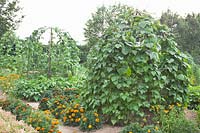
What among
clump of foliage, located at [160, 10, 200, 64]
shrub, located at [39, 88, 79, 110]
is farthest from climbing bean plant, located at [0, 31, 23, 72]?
clump of foliage, located at [160, 10, 200, 64]

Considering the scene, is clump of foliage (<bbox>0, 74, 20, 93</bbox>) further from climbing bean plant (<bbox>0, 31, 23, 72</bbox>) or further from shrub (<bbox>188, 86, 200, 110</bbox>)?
shrub (<bbox>188, 86, 200, 110</bbox>)

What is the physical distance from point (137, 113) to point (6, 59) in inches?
293

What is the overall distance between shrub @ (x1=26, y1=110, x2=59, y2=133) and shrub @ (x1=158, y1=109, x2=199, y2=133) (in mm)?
1447

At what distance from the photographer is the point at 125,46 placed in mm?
4500

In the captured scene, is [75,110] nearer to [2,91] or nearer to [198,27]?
[2,91]

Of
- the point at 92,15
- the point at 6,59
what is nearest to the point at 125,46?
the point at 6,59

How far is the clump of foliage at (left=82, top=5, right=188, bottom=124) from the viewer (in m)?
4.48

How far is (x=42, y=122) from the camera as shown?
3850 mm

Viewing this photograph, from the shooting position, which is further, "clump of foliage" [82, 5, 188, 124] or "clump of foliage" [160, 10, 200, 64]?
"clump of foliage" [160, 10, 200, 64]

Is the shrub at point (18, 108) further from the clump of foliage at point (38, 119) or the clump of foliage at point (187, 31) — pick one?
the clump of foliage at point (187, 31)

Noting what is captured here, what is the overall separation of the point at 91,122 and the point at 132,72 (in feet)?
3.06

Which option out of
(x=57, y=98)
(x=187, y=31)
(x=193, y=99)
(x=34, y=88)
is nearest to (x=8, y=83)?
(x=34, y=88)

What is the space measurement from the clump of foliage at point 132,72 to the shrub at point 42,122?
3.03ft

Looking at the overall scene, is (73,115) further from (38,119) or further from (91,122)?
(38,119)
